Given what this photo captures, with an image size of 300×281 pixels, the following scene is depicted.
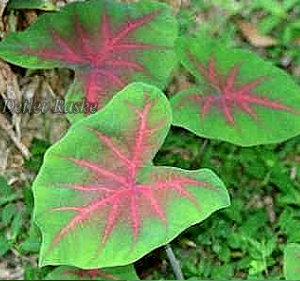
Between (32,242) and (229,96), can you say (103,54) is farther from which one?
(32,242)

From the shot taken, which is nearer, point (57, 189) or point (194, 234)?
point (57, 189)

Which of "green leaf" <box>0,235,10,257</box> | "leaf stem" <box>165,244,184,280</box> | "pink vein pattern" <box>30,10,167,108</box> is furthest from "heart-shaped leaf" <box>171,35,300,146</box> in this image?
"green leaf" <box>0,235,10,257</box>

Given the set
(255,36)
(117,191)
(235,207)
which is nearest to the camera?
(117,191)

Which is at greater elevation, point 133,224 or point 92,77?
point 92,77

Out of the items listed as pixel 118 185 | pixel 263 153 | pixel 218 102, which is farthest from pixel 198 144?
pixel 118 185

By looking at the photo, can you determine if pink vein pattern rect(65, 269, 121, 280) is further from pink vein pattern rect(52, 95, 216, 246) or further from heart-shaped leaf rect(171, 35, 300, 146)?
heart-shaped leaf rect(171, 35, 300, 146)

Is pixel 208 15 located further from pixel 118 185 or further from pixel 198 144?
pixel 118 185

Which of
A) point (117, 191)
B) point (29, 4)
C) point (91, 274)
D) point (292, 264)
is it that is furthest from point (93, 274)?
point (29, 4)
